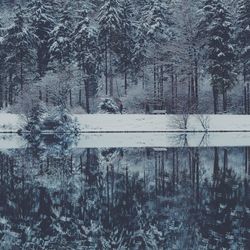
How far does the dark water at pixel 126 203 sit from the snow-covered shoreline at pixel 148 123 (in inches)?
871

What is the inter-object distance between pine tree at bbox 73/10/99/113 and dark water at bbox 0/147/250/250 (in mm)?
30880

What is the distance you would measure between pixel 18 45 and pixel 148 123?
17126 millimetres

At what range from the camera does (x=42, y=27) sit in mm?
63031

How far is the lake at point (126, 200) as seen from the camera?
42.9 feet

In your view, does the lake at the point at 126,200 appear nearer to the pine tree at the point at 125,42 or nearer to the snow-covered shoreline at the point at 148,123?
the snow-covered shoreline at the point at 148,123

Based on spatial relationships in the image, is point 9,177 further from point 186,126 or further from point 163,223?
point 186,126

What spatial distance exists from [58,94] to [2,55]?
12521mm

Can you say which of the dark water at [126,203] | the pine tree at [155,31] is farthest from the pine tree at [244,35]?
the dark water at [126,203]

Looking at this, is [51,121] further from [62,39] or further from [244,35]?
[244,35]

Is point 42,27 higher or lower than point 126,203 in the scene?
higher

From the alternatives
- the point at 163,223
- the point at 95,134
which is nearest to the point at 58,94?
the point at 95,134

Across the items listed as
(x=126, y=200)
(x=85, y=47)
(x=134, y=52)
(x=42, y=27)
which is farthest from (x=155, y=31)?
(x=126, y=200)

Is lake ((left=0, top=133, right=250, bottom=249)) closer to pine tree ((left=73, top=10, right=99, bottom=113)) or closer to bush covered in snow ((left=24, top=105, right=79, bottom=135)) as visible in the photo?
bush covered in snow ((left=24, top=105, right=79, bottom=135))

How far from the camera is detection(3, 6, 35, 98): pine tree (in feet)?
194
